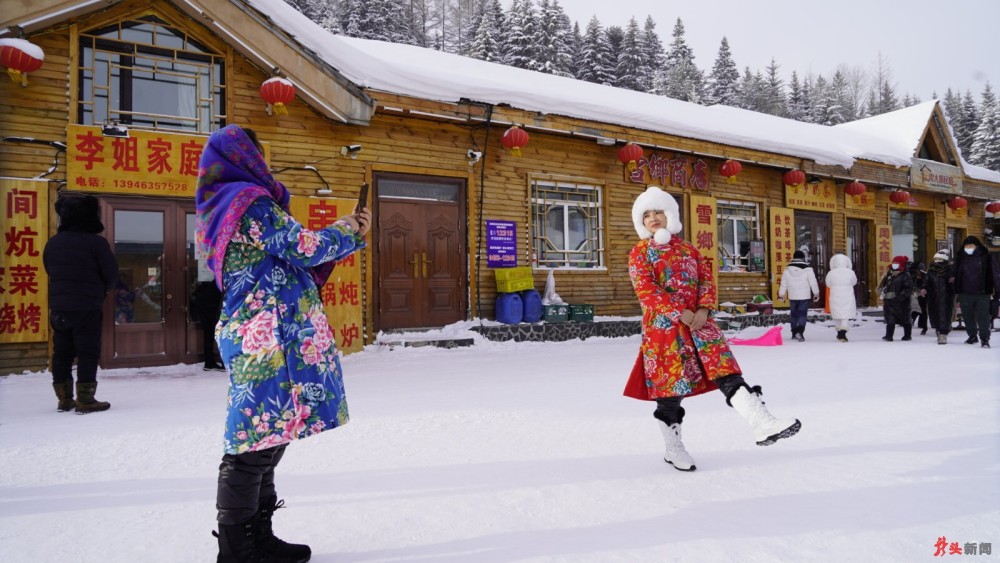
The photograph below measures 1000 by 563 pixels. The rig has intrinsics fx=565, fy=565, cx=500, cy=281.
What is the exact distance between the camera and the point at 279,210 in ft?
7.10

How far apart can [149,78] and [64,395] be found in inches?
199

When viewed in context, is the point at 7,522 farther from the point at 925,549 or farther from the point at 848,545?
the point at 925,549

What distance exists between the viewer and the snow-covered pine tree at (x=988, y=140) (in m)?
33.0

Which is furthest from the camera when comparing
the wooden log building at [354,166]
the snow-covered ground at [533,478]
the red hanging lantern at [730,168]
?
the red hanging lantern at [730,168]

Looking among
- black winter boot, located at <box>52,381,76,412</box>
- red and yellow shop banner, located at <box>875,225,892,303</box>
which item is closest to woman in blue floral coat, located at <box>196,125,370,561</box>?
black winter boot, located at <box>52,381,76,412</box>

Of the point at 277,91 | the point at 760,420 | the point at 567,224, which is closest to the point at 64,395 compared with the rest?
the point at 277,91

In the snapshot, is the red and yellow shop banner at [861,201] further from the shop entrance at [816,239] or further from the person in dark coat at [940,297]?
the person in dark coat at [940,297]

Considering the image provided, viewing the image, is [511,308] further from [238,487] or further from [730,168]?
[238,487]

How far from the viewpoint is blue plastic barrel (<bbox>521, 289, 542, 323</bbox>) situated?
10.4 meters

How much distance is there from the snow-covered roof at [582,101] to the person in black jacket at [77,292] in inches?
185

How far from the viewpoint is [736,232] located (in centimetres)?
1448

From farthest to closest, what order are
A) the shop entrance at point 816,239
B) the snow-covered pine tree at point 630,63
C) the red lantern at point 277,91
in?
the snow-covered pine tree at point 630,63 → the shop entrance at point 816,239 → the red lantern at point 277,91

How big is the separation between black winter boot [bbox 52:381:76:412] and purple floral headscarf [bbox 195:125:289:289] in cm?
438

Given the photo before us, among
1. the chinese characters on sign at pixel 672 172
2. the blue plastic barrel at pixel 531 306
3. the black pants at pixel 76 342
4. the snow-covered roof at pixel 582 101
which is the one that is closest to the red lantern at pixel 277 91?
the snow-covered roof at pixel 582 101
